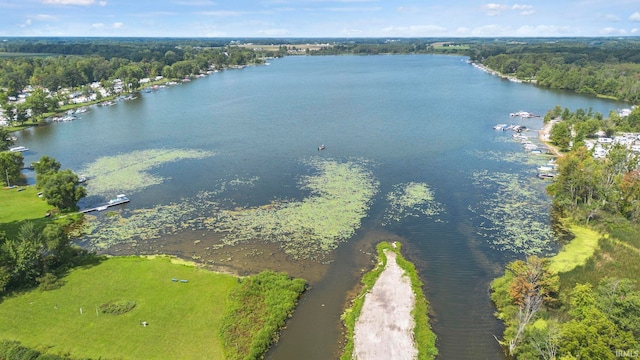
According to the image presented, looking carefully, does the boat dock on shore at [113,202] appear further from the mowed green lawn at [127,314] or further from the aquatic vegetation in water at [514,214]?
the aquatic vegetation in water at [514,214]

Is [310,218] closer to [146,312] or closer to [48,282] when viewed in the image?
[146,312]

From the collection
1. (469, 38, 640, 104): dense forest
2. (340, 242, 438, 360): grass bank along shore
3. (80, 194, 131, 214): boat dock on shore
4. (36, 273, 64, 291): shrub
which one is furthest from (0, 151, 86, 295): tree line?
(469, 38, 640, 104): dense forest

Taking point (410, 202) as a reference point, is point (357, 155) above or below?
above

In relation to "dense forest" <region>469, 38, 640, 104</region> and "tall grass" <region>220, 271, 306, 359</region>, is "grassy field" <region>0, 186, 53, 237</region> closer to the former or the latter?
"tall grass" <region>220, 271, 306, 359</region>

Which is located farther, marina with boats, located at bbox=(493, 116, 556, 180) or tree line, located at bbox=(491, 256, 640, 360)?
marina with boats, located at bbox=(493, 116, 556, 180)

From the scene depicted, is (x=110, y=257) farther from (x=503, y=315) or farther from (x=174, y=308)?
(x=503, y=315)

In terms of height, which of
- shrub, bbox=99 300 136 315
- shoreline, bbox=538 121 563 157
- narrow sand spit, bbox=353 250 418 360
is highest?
shoreline, bbox=538 121 563 157

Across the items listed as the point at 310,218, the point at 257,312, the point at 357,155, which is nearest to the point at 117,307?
the point at 257,312

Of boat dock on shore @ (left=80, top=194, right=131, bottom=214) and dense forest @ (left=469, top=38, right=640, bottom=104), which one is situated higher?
dense forest @ (left=469, top=38, right=640, bottom=104)
